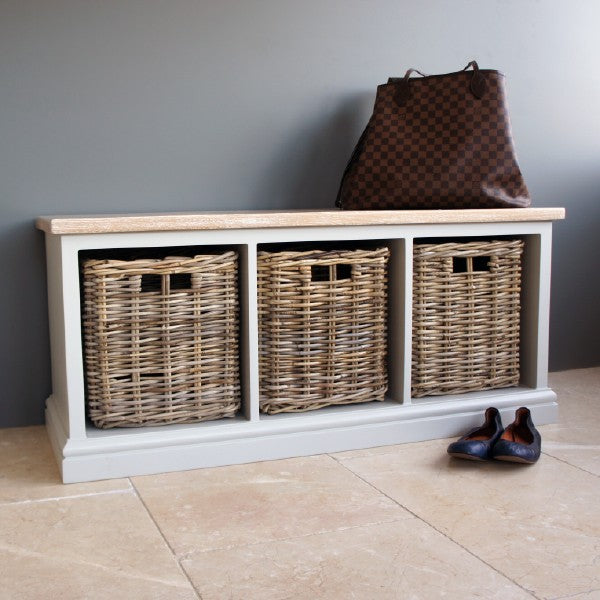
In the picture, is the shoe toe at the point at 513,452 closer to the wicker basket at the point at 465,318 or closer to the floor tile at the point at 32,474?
the wicker basket at the point at 465,318

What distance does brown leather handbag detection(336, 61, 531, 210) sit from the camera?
7.30ft

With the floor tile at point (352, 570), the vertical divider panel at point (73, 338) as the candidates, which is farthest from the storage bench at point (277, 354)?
the floor tile at point (352, 570)

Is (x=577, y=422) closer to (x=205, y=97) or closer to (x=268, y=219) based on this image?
(x=268, y=219)

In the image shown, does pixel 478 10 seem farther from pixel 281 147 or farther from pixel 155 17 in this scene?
pixel 155 17

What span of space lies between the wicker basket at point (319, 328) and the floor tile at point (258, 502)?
198mm

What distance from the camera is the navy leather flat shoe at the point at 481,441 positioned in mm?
→ 1938

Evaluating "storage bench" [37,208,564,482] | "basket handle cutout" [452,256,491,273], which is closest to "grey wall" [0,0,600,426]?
"storage bench" [37,208,564,482]

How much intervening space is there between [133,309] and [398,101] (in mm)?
1000

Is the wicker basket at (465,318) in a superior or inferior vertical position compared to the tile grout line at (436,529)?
superior

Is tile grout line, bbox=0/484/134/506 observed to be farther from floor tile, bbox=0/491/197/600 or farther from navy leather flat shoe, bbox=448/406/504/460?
navy leather flat shoe, bbox=448/406/504/460

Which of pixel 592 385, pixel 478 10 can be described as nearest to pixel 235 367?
pixel 592 385

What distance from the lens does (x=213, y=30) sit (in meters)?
2.37

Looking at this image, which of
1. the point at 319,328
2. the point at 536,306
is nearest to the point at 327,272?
the point at 319,328

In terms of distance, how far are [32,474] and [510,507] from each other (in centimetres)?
109
